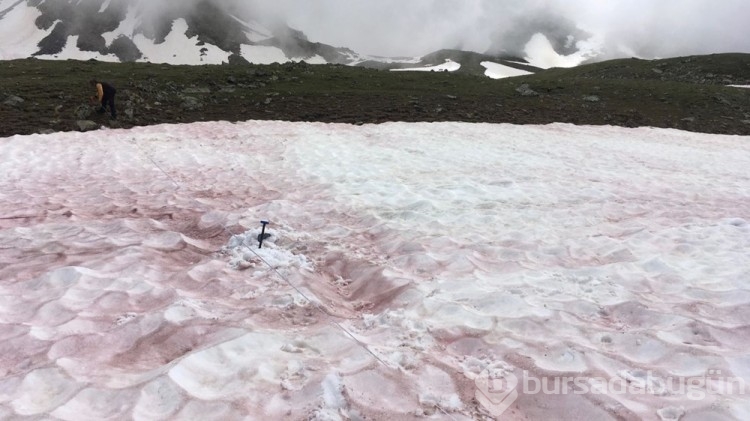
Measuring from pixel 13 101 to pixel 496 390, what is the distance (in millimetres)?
27075

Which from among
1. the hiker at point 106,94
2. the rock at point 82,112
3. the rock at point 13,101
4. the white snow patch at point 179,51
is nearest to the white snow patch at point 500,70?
the white snow patch at point 179,51

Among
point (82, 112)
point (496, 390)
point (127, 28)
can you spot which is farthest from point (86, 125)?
point (127, 28)

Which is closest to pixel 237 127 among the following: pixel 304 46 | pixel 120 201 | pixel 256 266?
pixel 120 201

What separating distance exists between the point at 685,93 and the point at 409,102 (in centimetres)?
2333

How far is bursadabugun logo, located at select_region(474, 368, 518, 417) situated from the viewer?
3910mm

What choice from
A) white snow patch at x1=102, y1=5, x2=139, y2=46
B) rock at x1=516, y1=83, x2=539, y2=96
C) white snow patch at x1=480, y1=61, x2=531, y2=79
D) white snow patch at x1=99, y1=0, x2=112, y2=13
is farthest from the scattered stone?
white snow patch at x1=99, y1=0, x2=112, y2=13

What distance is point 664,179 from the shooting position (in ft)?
45.3

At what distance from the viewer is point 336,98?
29.3 meters

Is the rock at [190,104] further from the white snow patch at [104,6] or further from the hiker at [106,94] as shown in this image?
the white snow patch at [104,6]

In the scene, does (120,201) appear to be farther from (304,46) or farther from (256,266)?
(304,46)

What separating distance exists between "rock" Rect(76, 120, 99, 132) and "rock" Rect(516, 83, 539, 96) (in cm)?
2773

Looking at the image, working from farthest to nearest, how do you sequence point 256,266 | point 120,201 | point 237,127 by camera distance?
point 237,127 < point 120,201 < point 256,266

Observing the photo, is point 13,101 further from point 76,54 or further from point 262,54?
point 262,54

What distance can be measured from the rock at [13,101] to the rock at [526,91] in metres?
31.1
